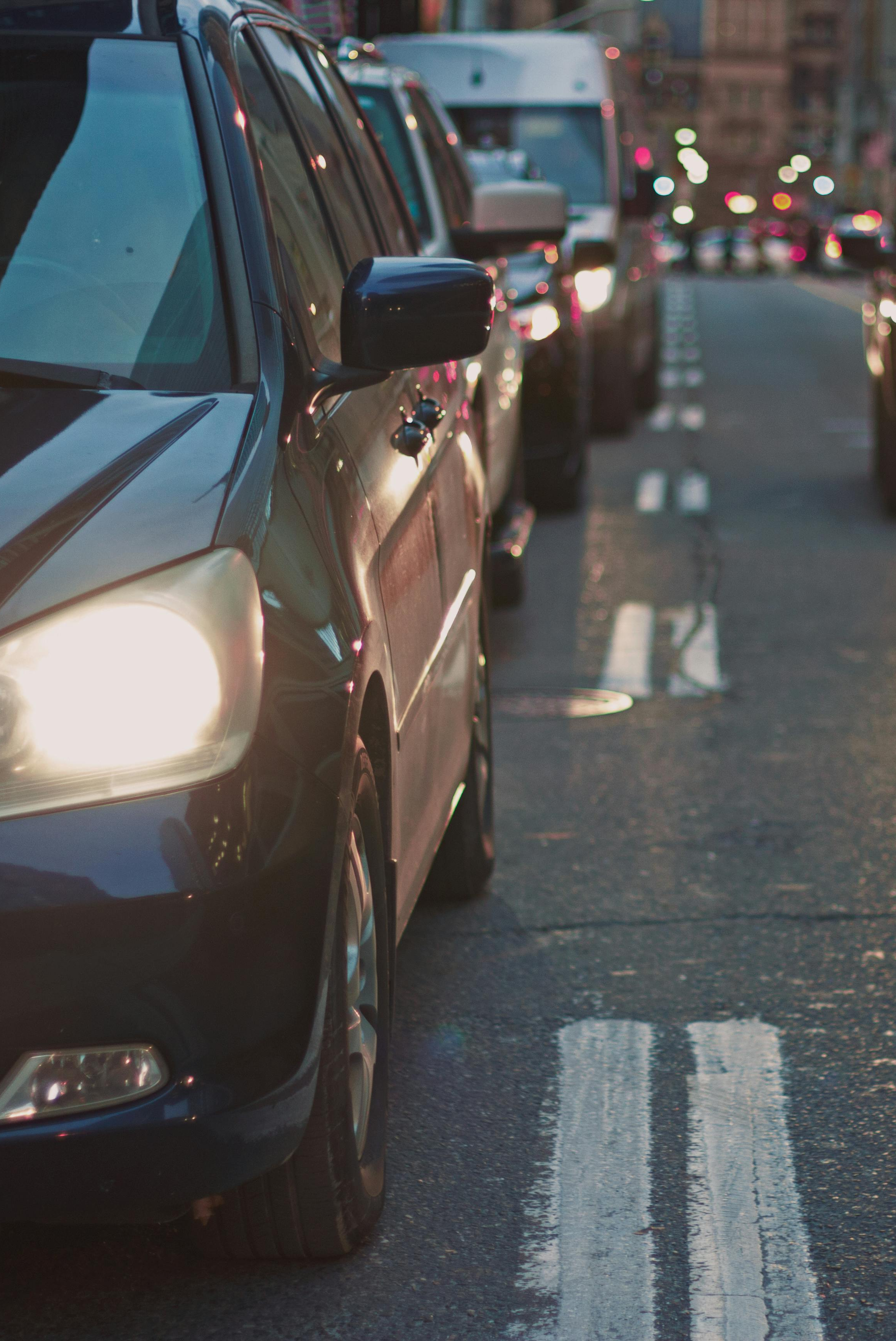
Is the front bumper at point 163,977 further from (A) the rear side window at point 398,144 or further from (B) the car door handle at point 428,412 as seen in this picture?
(A) the rear side window at point 398,144

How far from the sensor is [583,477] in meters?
11.8

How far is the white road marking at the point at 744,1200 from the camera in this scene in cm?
285

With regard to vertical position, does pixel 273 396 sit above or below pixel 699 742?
above

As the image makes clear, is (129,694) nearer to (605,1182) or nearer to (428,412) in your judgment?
(605,1182)

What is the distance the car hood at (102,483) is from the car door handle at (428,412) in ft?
2.99

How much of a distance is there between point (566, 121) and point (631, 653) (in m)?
8.03

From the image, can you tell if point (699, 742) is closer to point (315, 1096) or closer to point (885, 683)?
point (885, 683)

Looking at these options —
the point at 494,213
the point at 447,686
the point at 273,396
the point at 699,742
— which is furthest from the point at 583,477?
the point at 273,396

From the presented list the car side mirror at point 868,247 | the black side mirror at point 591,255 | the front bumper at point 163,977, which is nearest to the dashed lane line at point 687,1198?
the front bumper at point 163,977

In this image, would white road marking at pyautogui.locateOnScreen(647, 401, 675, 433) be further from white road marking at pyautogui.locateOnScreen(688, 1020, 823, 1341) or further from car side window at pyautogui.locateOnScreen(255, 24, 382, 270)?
white road marking at pyautogui.locateOnScreen(688, 1020, 823, 1341)

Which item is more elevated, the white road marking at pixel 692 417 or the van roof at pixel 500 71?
the van roof at pixel 500 71

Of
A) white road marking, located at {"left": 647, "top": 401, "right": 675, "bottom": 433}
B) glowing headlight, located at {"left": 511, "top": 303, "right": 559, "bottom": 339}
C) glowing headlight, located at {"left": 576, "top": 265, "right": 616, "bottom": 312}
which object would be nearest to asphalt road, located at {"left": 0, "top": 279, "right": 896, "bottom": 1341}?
glowing headlight, located at {"left": 511, "top": 303, "right": 559, "bottom": 339}

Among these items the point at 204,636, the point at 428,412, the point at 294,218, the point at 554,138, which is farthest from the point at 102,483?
the point at 554,138

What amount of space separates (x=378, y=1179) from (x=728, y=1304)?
54cm
